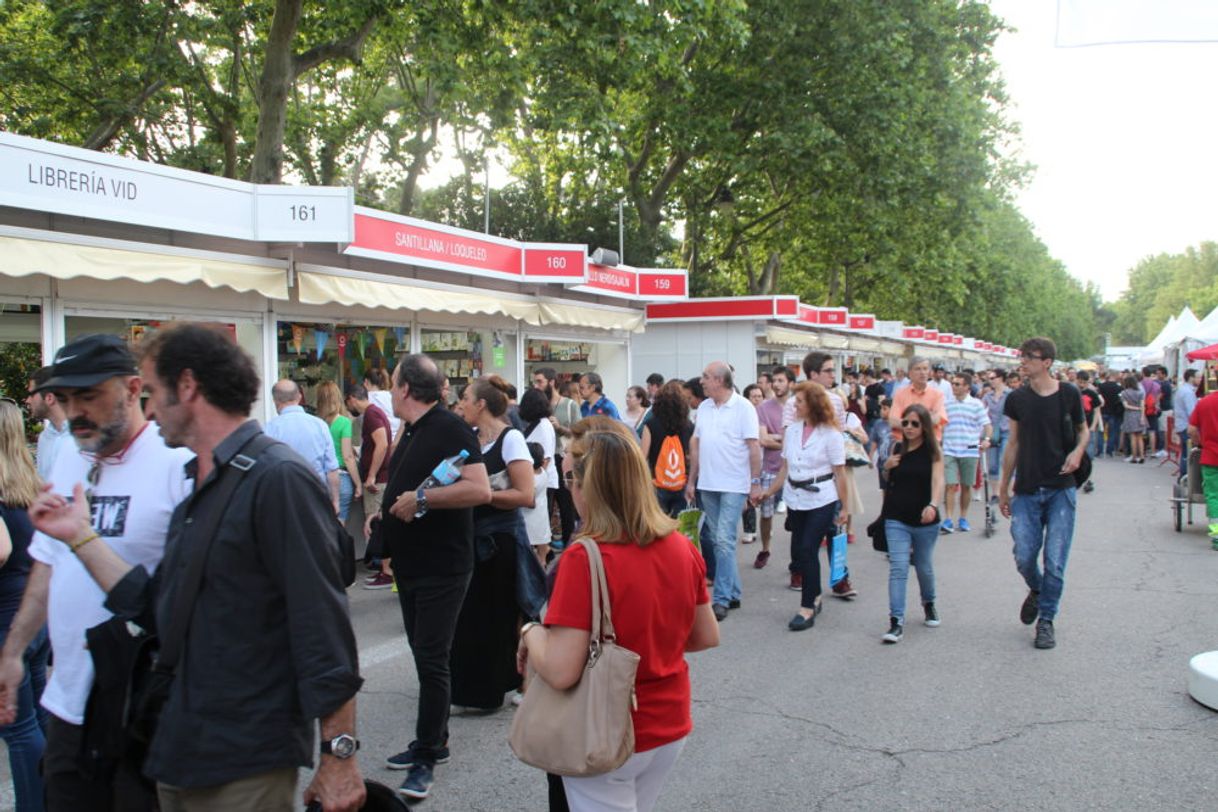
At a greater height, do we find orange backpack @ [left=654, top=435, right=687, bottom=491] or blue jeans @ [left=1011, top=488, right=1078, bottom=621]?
orange backpack @ [left=654, top=435, right=687, bottom=491]

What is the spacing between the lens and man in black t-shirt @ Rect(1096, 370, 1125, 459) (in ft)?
77.2

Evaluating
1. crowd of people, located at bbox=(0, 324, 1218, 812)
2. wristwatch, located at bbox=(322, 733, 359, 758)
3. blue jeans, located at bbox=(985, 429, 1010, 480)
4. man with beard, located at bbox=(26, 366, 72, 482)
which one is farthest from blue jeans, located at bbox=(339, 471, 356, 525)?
blue jeans, located at bbox=(985, 429, 1010, 480)

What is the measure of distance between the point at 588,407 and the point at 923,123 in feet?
58.7

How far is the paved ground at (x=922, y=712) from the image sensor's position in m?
4.23

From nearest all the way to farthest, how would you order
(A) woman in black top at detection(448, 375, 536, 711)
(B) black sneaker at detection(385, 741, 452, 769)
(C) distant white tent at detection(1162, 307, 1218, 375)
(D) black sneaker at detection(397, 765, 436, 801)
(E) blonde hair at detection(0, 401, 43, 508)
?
(E) blonde hair at detection(0, 401, 43, 508), (D) black sneaker at detection(397, 765, 436, 801), (B) black sneaker at detection(385, 741, 452, 769), (A) woman in black top at detection(448, 375, 536, 711), (C) distant white tent at detection(1162, 307, 1218, 375)

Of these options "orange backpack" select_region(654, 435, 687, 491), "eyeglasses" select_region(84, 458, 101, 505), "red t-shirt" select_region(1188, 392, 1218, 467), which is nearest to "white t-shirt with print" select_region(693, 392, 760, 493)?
"orange backpack" select_region(654, 435, 687, 491)

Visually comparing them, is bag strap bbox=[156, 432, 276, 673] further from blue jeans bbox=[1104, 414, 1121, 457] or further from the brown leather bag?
blue jeans bbox=[1104, 414, 1121, 457]

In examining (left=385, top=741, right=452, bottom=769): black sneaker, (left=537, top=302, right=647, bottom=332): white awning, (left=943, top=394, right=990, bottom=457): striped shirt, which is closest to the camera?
(left=385, top=741, right=452, bottom=769): black sneaker

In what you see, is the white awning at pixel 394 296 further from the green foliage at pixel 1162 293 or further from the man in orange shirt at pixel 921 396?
the green foliage at pixel 1162 293

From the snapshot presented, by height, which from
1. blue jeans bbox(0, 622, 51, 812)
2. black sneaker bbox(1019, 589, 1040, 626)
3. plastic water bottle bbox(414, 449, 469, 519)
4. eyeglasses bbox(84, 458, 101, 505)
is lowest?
black sneaker bbox(1019, 589, 1040, 626)

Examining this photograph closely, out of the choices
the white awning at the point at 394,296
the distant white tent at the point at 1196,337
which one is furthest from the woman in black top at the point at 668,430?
the distant white tent at the point at 1196,337

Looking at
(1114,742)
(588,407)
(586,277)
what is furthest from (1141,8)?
(586,277)

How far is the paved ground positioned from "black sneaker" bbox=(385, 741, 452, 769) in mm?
50

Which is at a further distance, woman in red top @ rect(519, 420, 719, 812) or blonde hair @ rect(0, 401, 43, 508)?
Result: blonde hair @ rect(0, 401, 43, 508)
